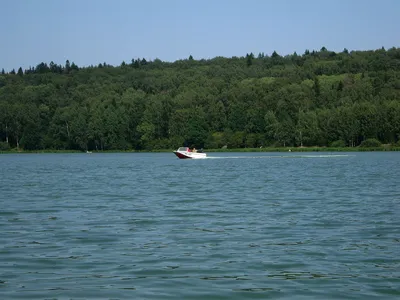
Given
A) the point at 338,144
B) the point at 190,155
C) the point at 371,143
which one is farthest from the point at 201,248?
the point at 338,144

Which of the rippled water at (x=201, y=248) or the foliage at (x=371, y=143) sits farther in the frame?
the foliage at (x=371, y=143)

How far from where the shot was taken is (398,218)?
91.8ft

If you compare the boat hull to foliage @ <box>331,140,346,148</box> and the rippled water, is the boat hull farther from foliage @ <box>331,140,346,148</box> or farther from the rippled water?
the rippled water

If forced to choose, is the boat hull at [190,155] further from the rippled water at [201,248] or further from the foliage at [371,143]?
the rippled water at [201,248]

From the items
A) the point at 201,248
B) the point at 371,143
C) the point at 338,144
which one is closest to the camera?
the point at 201,248

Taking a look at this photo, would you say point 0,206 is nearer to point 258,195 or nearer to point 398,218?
point 258,195

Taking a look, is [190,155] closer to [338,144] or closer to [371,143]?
[338,144]

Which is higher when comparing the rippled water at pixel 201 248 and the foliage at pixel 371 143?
the foliage at pixel 371 143

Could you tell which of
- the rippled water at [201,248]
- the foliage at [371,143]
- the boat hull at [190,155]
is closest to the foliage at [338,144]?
the foliage at [371,143]

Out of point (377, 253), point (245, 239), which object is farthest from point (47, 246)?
point (377, 253)

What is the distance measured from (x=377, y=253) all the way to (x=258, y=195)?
21250 millimetres

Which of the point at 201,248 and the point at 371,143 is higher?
the point at 371,143

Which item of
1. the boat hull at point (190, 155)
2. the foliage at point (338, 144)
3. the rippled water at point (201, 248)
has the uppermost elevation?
the foliage at point (338, 144)

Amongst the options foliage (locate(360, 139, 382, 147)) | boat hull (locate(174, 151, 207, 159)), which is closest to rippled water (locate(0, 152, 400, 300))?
boat hull (locate(174, 151, 207, 159))
